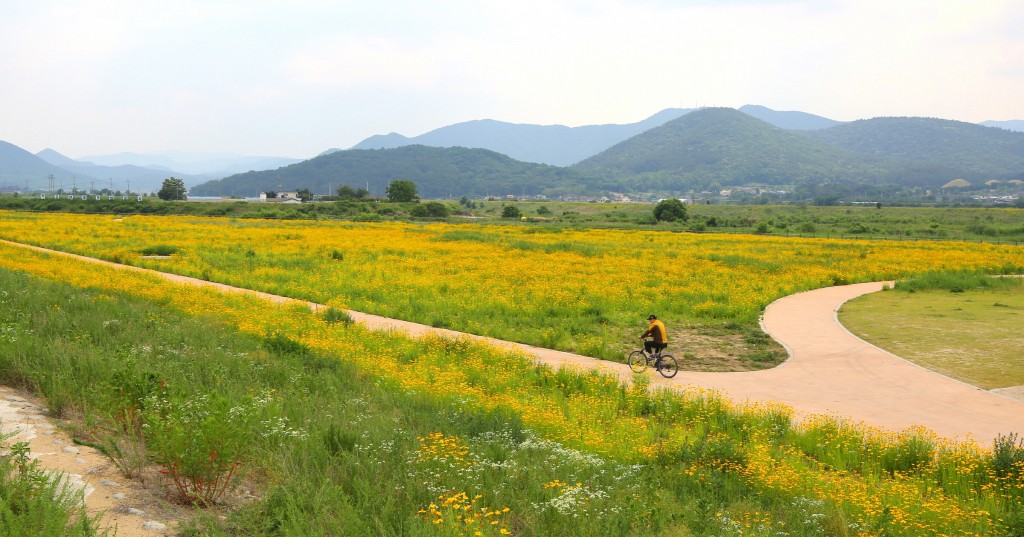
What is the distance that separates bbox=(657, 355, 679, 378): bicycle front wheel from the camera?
15230mm

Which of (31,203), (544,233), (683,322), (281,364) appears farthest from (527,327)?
(31,203)

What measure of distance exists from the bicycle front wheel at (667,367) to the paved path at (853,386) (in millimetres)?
240

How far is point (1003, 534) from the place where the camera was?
6.94 metres

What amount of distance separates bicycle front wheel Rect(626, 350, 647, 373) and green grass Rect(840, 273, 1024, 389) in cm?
734

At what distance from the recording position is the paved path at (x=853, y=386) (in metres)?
12.1

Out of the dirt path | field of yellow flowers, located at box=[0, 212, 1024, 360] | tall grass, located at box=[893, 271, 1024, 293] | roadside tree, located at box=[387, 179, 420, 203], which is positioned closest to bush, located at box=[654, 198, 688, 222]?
field of yellow flowers, located at box=[0, 212, 1024, 360]

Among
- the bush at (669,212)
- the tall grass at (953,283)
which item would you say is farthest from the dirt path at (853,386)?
the bush at (669,212)

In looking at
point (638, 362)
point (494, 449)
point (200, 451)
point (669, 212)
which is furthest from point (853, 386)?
point (669, 212)

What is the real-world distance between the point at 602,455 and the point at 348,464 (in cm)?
367

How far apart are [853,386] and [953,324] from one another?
10.3 meters

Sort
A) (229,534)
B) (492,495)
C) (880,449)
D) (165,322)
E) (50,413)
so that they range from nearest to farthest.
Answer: (229,534) < (492,495) < (50,413) < (880,449) < (165,322)

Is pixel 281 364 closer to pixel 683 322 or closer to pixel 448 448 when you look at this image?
pixel 448 448

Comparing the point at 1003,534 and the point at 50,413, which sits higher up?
the point at 50,413

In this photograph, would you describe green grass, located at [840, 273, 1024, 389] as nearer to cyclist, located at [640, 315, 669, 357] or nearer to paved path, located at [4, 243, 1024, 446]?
paved path, located at [4, 243, 1024, 446]
